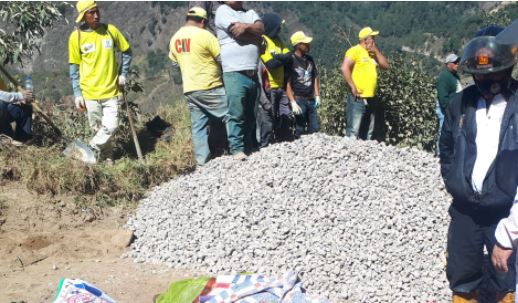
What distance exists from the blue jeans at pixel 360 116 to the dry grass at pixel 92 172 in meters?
1.89

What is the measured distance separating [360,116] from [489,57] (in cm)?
370

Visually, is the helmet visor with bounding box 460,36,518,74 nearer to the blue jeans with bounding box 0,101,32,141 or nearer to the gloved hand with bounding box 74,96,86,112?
the gloved hand with bounding box 74,96,86,112

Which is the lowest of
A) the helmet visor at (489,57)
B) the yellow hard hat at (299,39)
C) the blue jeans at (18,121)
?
the blue jeans at (18,121)

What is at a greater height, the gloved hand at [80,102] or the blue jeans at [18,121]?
the gloved hand at [80,102]

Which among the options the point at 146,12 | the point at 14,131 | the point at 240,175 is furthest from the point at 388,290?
the point at 146,12

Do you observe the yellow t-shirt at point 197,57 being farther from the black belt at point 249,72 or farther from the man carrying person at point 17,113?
the man carrying person at point 17,113

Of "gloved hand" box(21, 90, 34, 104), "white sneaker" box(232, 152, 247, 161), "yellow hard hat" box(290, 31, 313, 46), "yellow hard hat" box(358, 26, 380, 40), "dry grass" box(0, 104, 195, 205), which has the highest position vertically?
"yellow hard hat" box(358, 26, 380, 40)

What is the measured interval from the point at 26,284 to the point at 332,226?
90.0 inches

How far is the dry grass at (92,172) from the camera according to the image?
5.55m

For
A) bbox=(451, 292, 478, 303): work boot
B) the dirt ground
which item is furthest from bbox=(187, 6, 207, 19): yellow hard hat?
bbox=(451, 292, 478, 303): work boot

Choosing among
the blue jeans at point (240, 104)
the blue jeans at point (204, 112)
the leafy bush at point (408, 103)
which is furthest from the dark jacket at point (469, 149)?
the leafy bush at point (408, 103)

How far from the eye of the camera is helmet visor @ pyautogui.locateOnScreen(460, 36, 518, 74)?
3139 mm

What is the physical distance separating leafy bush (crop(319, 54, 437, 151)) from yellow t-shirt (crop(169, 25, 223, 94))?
2.53 metres

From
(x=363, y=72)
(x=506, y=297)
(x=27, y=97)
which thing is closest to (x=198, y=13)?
(x=27, y=97)
